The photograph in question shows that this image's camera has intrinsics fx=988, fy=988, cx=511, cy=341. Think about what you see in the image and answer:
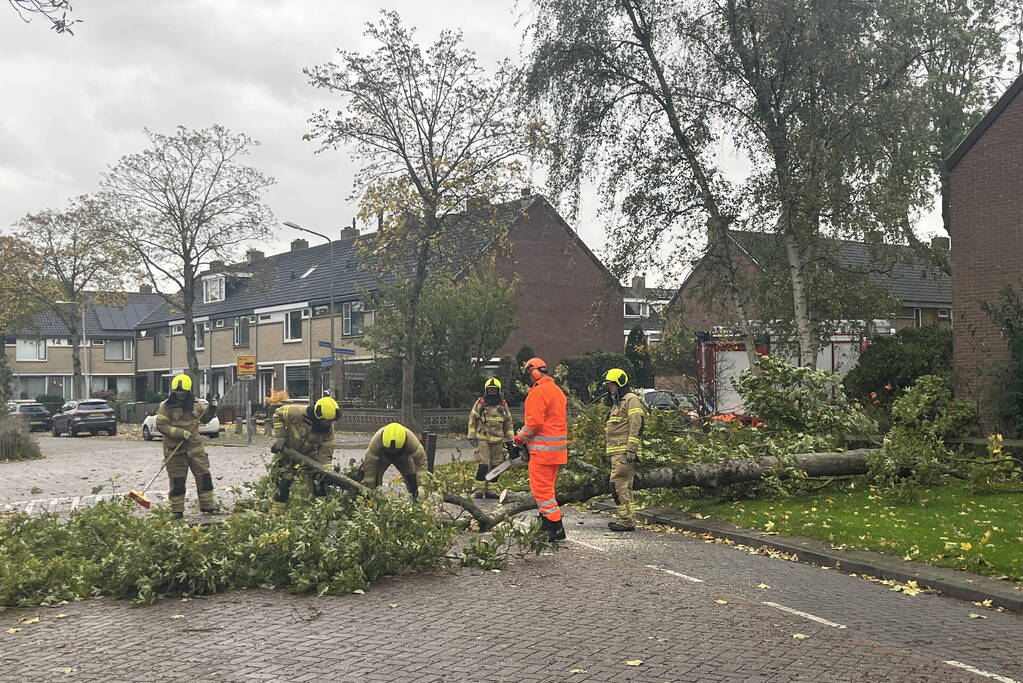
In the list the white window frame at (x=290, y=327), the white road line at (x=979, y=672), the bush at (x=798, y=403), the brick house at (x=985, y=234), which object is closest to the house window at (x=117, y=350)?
the white window frame at (x=290, y=327)

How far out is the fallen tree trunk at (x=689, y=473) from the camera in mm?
10227

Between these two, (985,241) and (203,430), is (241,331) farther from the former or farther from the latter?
(985,241)

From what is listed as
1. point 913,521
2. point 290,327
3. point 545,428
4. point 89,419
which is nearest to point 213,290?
point 290,327

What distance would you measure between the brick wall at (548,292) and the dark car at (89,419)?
15.1 meters

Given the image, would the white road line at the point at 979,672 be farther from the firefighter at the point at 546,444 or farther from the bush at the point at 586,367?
the bush at the point at 586,367

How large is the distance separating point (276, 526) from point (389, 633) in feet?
6.93

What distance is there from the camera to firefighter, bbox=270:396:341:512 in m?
10.8

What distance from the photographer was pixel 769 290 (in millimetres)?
21516

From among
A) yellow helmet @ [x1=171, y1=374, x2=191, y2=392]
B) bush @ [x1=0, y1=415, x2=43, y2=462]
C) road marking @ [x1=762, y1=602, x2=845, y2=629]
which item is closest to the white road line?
road marking @ [x1=762, y1=602, x2=845, y2=629]

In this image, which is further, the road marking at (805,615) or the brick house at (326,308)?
the brick house at (326,308)

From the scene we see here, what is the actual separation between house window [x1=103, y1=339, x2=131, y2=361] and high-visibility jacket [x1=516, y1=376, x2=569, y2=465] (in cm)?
6717

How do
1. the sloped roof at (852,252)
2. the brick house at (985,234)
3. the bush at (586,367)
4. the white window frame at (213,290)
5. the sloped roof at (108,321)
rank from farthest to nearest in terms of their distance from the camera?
the sloped roof at (108,321)
the white window frame at (213,290)
the bush at (586,367)
the sloped roof at (852,252)
the brick house at (985,234)

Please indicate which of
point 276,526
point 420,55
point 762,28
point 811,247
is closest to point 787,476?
point 276,526

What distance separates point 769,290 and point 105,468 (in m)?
14.4
